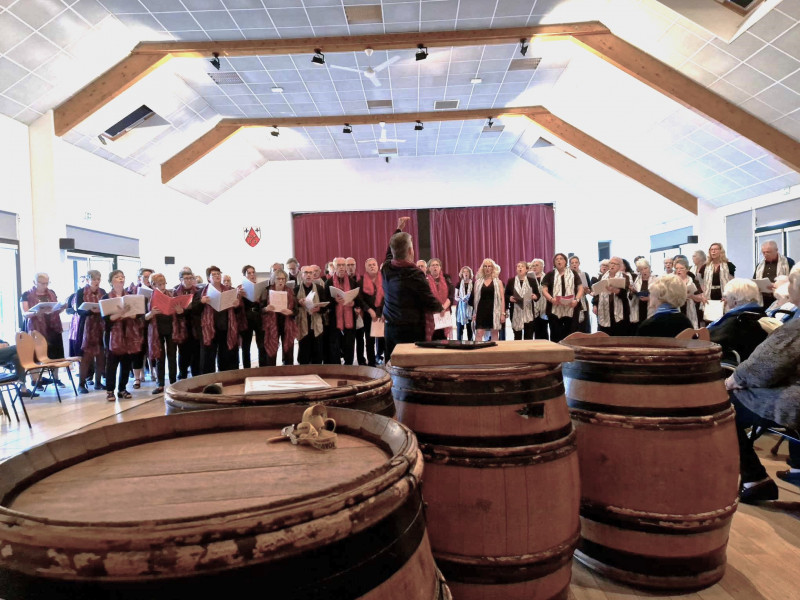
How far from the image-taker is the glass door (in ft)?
25.5

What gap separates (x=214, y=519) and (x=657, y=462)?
60.1 inches

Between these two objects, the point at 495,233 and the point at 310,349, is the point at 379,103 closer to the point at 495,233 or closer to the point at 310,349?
the point at 495,233

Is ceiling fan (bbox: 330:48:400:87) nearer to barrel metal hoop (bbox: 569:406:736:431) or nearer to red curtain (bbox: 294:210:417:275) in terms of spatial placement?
red curtain (bbox: 294:210:417:275)

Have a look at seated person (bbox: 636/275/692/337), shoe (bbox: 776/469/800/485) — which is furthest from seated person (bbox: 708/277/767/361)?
shoe (bbox: 776/469/800/485)

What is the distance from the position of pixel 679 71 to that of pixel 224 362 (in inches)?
288

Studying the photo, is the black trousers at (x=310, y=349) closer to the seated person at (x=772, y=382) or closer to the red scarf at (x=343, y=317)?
the red scarf at (x=343, y=317)

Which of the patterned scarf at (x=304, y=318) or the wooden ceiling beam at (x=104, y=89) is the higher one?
the wooden ceiling beam at (x=104, y=89)

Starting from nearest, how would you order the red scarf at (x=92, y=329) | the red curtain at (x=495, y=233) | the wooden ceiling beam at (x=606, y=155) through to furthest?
the red scarf at (x=92, y=329)
the wooden ceiling beam at (x=606, y=155)
the red curtain at (x=495, y=233)

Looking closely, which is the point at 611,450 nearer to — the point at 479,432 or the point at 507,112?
the point at 479,432

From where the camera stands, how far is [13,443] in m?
4.05

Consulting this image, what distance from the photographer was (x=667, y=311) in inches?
109

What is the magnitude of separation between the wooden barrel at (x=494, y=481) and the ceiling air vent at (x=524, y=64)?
8494 mm

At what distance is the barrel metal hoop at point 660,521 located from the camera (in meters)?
1.64

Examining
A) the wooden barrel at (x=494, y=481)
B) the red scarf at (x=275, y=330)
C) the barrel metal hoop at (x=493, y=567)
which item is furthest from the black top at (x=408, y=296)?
the red scarf at (x=275, y=330)
